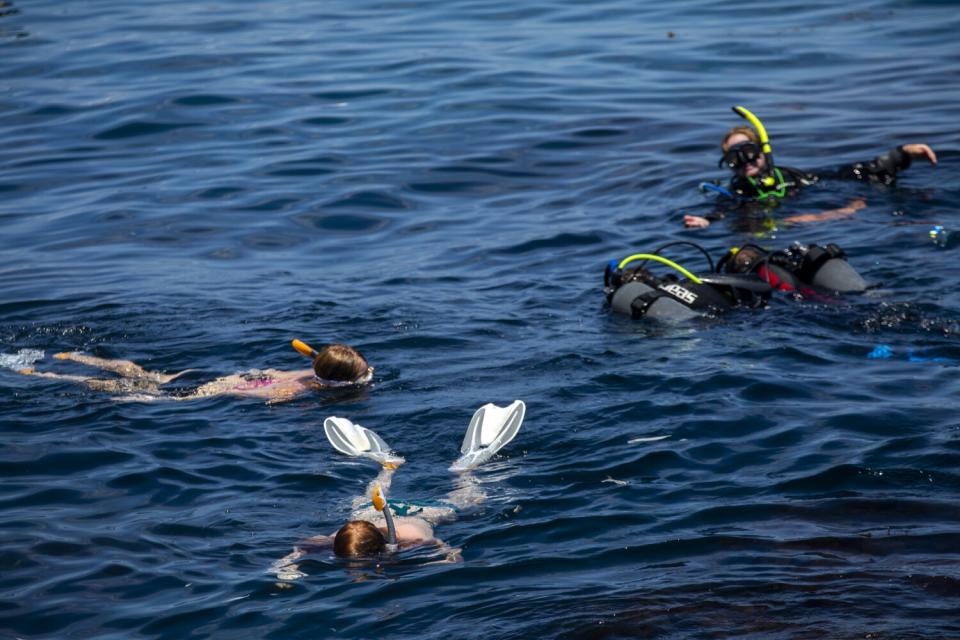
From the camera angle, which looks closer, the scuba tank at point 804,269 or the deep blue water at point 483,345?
the deep blue water at point 483,345

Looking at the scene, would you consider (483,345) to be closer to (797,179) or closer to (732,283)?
(732,283)

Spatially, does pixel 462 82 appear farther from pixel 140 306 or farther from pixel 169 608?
pixel 169 608

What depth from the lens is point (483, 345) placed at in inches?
374

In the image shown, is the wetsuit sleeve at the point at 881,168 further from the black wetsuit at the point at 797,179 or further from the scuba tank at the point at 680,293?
the scuba tank at the point at 680,293

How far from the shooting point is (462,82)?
18906mm

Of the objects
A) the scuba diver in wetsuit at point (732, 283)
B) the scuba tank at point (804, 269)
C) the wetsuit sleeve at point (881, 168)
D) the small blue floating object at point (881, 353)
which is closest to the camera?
the small blue floating object at point (881, 353)

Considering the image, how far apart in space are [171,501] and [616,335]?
3.63 m

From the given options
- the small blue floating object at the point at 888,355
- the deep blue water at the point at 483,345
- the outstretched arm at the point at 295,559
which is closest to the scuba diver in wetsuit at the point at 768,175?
the deep blue water at the point at 483,345

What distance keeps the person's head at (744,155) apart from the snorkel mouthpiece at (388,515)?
6.43 meters

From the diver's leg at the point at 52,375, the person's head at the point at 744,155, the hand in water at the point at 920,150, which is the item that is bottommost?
the diver's leg at the point at 52,375

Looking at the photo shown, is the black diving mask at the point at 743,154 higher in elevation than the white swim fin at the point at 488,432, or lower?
higher

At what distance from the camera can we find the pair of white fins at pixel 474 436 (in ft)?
23.9

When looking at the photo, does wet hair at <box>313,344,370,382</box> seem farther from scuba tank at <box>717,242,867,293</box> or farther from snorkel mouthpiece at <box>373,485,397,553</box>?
scuba tank at <box>717,242,867,293</box>

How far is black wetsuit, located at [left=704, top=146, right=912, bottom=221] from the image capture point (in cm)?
1195
